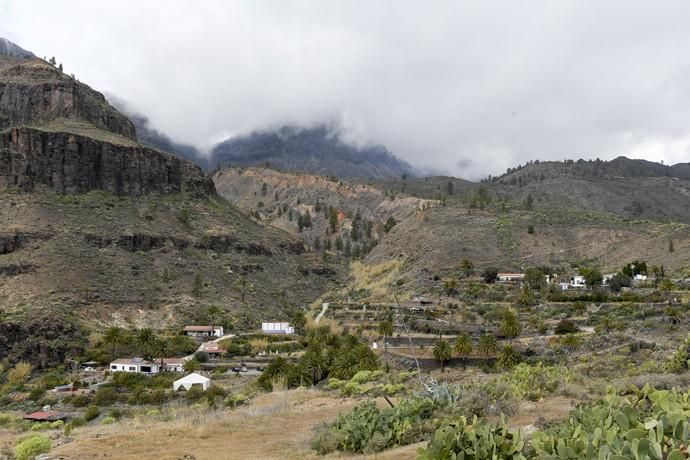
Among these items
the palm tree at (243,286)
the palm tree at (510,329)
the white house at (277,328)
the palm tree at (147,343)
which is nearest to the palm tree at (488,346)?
the palm tree at (510,329)

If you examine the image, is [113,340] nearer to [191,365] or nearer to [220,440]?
[191,365]

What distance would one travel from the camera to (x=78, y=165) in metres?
91.3

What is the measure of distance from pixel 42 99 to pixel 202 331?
66.2 m

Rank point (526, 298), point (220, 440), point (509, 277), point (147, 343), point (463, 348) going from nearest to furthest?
point (220, 440) < point (463, 348) < point (526, 298) < point (147, 343) < point (509, 277)

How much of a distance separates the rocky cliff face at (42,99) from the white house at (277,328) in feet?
212

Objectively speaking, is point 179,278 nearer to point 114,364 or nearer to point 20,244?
point 20,244

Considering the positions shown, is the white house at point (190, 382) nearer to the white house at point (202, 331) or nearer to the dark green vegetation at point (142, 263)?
the white house at point (202, 331)

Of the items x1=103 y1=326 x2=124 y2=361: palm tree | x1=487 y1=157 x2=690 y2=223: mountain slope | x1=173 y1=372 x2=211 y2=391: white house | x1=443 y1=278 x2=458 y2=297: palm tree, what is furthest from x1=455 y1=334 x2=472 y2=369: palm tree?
x1=487 y1=157 x2=690 y2=223: mountain slope

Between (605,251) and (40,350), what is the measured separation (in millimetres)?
73347

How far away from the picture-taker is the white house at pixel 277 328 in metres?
67.9

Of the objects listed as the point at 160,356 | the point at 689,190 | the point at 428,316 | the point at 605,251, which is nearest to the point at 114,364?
the point at 160,356

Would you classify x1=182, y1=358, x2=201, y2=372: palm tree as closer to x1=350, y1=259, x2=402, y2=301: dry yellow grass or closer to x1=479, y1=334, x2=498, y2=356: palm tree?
x1=350, y1=259, x2=402, y2=301: dry yellow grass

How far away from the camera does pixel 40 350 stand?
189 feet

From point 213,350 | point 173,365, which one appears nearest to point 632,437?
point 173,365
